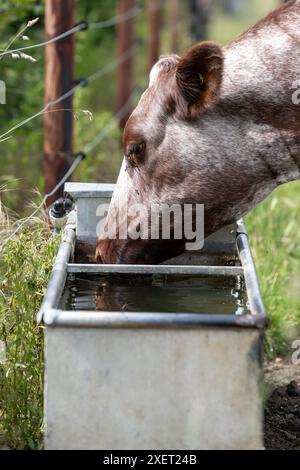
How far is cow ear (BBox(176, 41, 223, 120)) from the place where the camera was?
12.3 ft

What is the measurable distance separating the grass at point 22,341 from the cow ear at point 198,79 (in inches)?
33.8

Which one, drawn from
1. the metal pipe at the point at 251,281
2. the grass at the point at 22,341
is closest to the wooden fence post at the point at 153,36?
the metal pipe at the point at 251,281

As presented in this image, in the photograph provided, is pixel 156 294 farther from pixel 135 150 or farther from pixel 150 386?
pixel 150 386

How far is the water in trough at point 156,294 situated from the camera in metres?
3.71

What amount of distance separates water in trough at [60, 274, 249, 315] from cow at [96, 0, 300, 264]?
126mm

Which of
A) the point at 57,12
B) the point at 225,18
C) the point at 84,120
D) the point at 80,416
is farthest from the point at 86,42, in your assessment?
the point at 225,18

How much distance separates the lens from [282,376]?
4488 mm

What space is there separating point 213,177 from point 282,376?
3.82 feet

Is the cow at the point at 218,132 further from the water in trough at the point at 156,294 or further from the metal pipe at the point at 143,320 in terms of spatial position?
the metal pipe at the point at 143,320

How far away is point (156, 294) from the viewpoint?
3994 mm

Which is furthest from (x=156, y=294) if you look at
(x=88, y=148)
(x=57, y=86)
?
(x=88, y=148)

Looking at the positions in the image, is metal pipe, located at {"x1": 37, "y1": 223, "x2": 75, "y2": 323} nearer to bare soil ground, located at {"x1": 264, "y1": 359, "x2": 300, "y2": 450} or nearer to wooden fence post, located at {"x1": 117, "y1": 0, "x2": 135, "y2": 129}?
bare soil ground, located at {"x1": 264, "y1": 359, "x2": 300, "y2": 450}

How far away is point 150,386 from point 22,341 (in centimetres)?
77

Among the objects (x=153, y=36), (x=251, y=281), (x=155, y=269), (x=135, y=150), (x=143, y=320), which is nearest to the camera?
(x=143, y=320)
